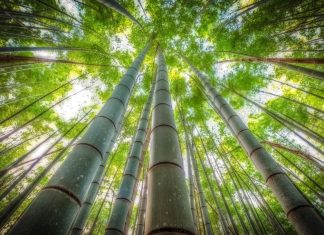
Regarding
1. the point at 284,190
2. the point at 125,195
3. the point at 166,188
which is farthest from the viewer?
the point at 125,195

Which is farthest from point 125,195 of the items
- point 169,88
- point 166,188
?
point 166,188

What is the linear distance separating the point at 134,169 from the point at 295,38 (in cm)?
490

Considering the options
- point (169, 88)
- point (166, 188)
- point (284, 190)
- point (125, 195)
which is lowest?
point (166, 188)

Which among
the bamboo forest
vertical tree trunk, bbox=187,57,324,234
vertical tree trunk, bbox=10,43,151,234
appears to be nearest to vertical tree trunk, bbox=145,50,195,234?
the bamboo forest

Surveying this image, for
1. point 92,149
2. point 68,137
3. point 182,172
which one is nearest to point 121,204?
point 92,149

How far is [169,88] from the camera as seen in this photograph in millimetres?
2625

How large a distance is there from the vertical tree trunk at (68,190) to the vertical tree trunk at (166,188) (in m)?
0.40

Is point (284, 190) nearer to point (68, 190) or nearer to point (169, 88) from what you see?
point (169, 88)

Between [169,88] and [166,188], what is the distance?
175cm

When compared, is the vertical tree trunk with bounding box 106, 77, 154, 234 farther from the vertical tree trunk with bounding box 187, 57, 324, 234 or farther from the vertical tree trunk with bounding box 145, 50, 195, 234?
the vertical tree trunk with bounding box 187, 57, 324, 234

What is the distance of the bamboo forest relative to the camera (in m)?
2.90

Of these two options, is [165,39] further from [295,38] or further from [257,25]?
[295,38]

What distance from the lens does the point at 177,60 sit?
Result: 6.85m

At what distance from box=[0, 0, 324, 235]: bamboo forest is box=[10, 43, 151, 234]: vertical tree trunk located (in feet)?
0.69
